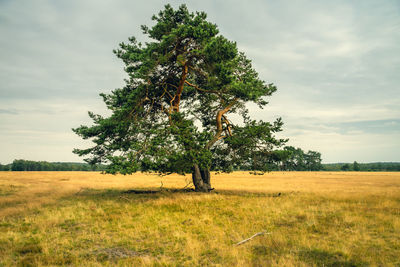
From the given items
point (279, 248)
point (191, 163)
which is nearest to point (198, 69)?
point (191, 163)

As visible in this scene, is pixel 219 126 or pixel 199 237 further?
pixel 219 126

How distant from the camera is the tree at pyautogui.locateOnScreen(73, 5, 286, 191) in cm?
1449

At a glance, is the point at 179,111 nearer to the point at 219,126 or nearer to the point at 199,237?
the point at 219,126

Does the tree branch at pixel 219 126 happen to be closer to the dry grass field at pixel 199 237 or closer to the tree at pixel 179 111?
the tree at pixel 179 111

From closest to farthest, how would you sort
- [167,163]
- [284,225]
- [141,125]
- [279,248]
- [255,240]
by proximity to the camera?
1. [279,248]
2. [255,240]
3. [284,225]
4. [167,163]
5. [141,125]

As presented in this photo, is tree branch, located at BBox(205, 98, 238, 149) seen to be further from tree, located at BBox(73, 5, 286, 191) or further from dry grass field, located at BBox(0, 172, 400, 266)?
dry grass field, located at BBox(0, 172, 400, 266)

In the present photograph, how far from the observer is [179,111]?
1741cm

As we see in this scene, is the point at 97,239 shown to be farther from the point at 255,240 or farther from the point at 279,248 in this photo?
the point at 279,248

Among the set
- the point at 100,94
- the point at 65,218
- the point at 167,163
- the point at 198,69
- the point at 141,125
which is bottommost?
the point at 65,218

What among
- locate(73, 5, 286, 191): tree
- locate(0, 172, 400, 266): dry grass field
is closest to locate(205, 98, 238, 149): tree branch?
locate(73, 5, 286, 191): tree

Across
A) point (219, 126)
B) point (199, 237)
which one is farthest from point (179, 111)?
point (199, 237)

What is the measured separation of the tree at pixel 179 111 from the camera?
14492 mm

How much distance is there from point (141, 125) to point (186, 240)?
10.6 metres

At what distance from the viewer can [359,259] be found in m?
6.24
